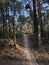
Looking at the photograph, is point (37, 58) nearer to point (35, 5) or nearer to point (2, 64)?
point (2, 64)

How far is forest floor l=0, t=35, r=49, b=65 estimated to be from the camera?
11430mm

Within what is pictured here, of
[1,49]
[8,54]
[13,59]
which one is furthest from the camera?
[1,49]

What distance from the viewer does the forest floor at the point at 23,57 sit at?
1143cm

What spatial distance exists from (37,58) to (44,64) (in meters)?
1.25

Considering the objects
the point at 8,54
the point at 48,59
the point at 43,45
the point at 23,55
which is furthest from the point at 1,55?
the point at 43,45

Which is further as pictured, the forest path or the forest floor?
the forest floor

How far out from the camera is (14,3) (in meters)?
15.1

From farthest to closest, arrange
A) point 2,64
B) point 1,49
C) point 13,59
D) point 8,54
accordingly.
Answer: point 1,49 < point 8,54 < point 13,59 < point 2,64

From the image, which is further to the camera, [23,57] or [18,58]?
[23,57]

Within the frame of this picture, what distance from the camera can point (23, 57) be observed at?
12.5 meters

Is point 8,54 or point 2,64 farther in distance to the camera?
point 8,54

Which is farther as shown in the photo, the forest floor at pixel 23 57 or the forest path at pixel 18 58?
the forest floor at pixel 23 57

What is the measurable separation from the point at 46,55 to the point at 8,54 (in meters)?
2.93

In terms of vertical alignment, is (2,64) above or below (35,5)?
below
